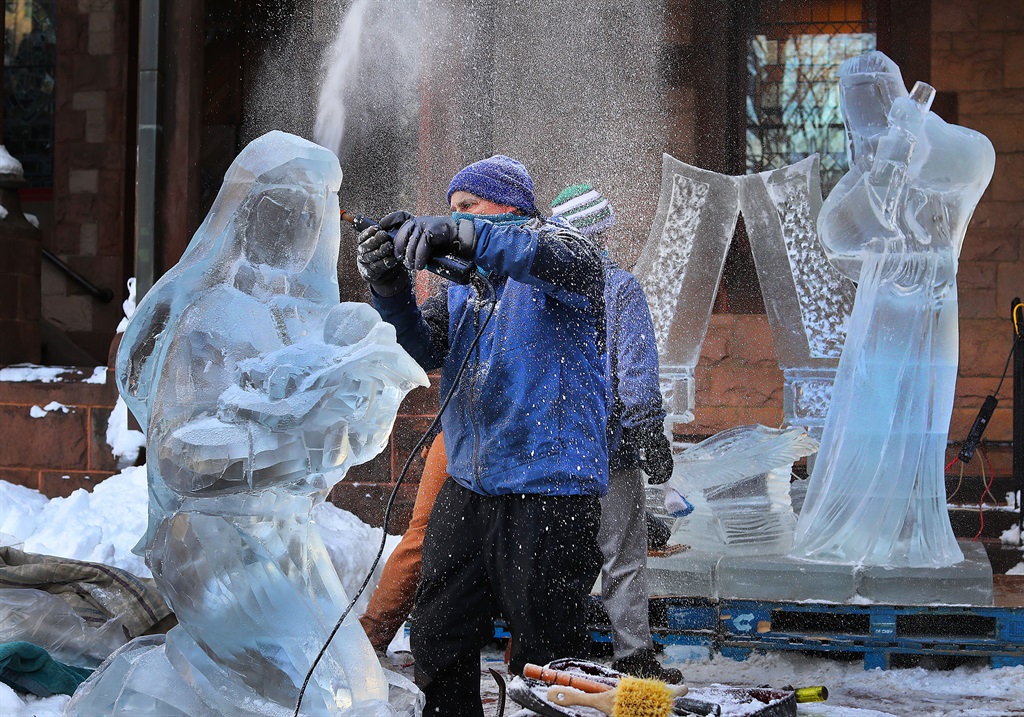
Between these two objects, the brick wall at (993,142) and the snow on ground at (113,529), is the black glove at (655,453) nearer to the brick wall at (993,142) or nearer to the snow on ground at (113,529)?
the snow on ground at (113,529)

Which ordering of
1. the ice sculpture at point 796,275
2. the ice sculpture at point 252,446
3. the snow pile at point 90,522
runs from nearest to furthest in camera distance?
the ice sculpture at point 252,446 < the snow pile at point 90,522 < the ice sculpture at point 796,275

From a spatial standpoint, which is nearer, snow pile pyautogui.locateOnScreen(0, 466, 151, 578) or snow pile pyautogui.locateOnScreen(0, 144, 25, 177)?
snow pile pyautogui.locateOnScreen(0, 466, 151, 578)

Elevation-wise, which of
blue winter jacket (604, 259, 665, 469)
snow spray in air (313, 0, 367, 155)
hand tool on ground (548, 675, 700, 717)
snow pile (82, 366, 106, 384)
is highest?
snow spray in air (313, 0, 367, 155)

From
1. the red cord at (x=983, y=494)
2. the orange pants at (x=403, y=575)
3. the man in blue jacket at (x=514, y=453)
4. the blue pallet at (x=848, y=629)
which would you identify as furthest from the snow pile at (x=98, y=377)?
the red cord at (x=983, y=494)

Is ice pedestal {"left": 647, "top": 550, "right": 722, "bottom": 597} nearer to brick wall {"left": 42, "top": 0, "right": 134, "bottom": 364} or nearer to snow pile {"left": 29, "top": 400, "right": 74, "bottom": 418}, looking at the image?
snow pile {"left": 29, "top": 400, "right": 74, "bottom": 418}

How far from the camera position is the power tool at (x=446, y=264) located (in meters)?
2.38

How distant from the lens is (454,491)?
264 centimetres

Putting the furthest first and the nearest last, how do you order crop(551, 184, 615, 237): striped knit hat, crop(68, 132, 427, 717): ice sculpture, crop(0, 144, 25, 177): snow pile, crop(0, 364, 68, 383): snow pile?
crop(0, 144, 25, 177): snow pile, crop(0, 364, 68, 383): snow pile, crop(551, 184, 615, 237): striped knit hat, crop(68, 132, 427, 717): ice sculpture

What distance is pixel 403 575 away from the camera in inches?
150

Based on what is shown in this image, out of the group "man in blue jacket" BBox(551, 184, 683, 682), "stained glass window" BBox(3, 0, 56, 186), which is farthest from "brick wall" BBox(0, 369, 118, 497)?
"stained glass window" BBox(3, 0, 56, 186)

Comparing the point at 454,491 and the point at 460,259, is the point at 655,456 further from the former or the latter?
the point at 460,259

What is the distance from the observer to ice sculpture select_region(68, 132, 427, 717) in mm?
2006

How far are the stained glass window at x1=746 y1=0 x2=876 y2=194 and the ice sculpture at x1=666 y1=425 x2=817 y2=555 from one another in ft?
8.59

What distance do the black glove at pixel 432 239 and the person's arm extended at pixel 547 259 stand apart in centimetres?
3
